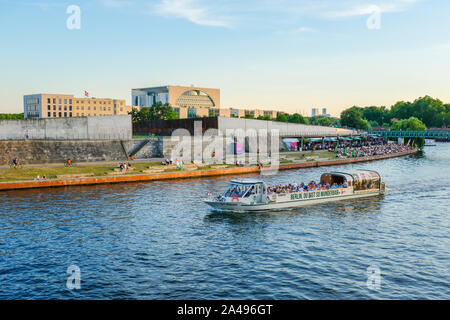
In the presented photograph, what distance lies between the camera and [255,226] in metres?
38.0

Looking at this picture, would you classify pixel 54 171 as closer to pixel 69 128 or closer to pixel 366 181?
pixel 69 128

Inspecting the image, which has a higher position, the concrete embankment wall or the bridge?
the bridge

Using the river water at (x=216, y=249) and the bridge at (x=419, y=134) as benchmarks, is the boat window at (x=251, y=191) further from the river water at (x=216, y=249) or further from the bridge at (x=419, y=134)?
the bridge at (x=419, y=134)

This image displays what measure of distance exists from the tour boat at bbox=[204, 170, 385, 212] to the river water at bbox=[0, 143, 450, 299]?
1222 millimetres

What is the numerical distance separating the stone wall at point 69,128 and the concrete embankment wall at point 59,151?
4.73 ft

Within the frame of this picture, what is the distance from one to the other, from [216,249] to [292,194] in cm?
1675

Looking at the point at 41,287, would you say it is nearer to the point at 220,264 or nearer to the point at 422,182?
the point at 220,264

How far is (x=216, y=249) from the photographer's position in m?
31.0

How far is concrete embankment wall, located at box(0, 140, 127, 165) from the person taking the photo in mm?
69250

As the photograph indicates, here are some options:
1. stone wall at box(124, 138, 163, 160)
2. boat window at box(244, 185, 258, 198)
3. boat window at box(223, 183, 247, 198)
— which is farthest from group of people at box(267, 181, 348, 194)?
stone wall at box(124, 138, 163, 160)

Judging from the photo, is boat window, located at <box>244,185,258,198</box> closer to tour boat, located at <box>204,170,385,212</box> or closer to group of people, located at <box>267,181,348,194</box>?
tour boat, located at <box>204,170,385,212</box>

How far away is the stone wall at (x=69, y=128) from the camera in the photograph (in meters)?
72.8

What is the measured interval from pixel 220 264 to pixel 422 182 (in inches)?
1953

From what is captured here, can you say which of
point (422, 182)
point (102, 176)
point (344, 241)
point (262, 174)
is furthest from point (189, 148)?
point (344, 241)
